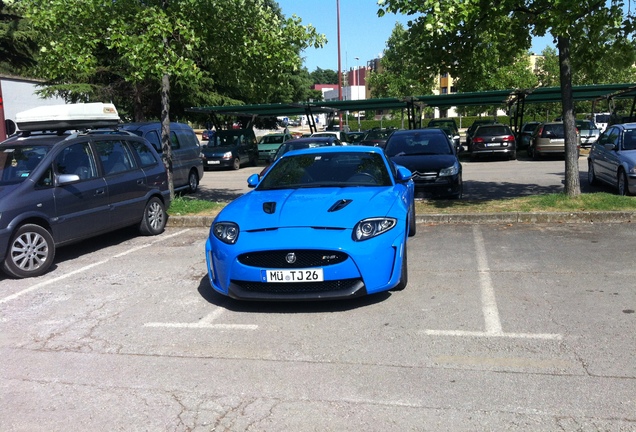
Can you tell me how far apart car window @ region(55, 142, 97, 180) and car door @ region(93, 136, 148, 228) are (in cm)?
18

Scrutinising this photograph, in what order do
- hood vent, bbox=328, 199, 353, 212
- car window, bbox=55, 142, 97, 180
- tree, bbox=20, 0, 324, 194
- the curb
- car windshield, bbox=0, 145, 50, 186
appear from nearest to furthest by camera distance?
hood vent, bbox=328, 199, 353, 212 < car windshield, bbox=0, 145, 50, 186 < car window, bbox=55, 142, 97, 180 < the curb < tree, bbox=20, 0, 324, 194

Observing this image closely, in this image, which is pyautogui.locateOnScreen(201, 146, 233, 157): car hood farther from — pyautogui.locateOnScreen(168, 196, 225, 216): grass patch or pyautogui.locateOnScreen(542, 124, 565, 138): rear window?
pyautogui.locateOnScreen(168, 196, 225, 216): grass patch

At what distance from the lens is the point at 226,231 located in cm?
618

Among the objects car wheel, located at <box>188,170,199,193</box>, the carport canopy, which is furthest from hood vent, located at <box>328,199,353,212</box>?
the carport canopy

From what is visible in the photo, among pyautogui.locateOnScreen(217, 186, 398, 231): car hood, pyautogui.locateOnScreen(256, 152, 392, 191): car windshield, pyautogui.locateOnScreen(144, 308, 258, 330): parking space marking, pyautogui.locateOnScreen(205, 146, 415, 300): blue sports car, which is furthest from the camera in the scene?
pyautogui.locateOnScreen(256, 152, 392, 191): car windshield

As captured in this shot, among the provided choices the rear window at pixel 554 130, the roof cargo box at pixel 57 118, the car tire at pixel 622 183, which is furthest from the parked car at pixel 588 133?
the roof cargo box at pixel 57 118

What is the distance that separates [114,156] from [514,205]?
22.5 ft

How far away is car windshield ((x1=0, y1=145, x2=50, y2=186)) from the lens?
26.8ft

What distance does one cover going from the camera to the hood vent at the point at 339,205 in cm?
630

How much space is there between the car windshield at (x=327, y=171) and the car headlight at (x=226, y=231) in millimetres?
1347

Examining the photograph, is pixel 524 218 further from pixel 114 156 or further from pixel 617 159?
pixel 114 156

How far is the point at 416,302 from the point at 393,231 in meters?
0.75

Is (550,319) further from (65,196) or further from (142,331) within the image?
(65,196)

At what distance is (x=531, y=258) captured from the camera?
7.93 m
